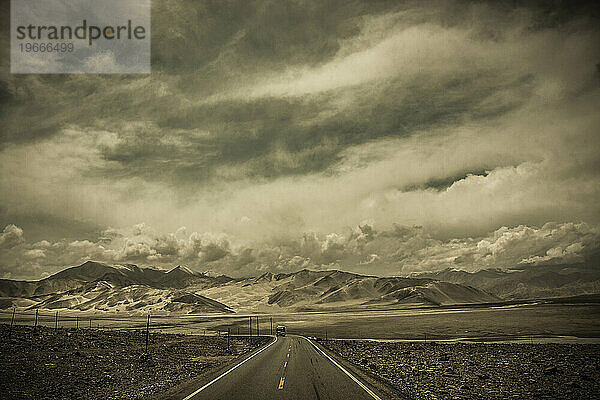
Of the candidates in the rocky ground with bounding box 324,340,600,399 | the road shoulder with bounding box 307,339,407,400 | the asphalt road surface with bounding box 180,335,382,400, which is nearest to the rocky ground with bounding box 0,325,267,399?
the asphalt road surface with bounding box 180,335,382,400

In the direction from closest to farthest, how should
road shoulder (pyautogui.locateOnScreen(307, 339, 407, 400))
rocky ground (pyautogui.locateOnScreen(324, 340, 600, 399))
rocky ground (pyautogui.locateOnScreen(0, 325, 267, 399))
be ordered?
road shoulder (pyautogui.locateOnScreen(307, 339, 407, 400)) < rocky ground (pyautogui.locateOnScreen(324, 340, 600, 399)) < rocky ground (pyautogui.locateOnScreen(0, 325, 267, 399))

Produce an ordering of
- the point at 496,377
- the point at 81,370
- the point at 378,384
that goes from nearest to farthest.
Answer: the point at 378,384
the point at 496,377
the point at 81,370

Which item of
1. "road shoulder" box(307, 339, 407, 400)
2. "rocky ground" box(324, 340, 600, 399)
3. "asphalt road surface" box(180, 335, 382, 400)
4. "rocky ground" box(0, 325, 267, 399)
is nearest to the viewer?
"road shoulder" box(307, 339, 407, 400)

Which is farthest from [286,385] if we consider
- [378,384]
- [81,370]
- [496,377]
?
[81,370]

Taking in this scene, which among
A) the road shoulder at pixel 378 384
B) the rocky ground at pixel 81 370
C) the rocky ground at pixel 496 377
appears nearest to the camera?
the road shoulder at pixel 378 384

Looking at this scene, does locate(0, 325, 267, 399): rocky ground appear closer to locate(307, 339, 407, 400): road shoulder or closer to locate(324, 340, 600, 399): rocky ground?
locate(307, 339, 407, 400): road shoulder

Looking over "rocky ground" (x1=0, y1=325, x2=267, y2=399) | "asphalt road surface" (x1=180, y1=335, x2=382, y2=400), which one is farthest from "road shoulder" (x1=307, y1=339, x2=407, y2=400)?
"rocky ground" (x1=0, y1=325, x2=267, y2=399)

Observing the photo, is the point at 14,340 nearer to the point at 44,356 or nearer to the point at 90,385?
the point at 44,356

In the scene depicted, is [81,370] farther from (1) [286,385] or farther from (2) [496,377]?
(2) [496,377]

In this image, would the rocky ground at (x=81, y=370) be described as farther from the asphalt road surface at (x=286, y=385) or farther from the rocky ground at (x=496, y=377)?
the rocky ground at (x=496, y=377)

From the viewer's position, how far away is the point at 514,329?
71.6 meters

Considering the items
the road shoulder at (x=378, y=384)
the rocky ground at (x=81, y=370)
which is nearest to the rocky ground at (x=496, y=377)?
the road shoulder at (x=378, y=384)

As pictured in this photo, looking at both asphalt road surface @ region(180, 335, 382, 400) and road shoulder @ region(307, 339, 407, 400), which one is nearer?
road shoulder @ region(307, 339, 407, 400)

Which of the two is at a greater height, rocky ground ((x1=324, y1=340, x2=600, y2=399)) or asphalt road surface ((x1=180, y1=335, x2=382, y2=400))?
asphalt road surface ((x1=180, y1=335, x2=382, y2=400))
